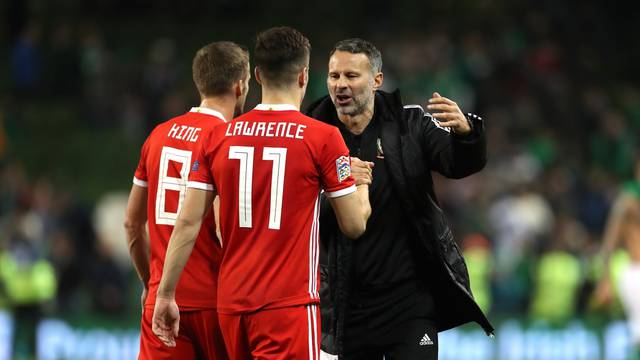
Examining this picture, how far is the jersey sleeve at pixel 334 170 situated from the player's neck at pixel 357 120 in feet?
2.94

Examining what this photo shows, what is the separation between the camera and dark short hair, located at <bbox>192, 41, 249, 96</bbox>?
6.29m

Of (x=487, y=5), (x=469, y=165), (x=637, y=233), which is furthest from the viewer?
(x=487, y=5)

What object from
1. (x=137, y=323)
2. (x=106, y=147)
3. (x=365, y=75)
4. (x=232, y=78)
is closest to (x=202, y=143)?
(x=232, y=78)

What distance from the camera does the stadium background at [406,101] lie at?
15.2m

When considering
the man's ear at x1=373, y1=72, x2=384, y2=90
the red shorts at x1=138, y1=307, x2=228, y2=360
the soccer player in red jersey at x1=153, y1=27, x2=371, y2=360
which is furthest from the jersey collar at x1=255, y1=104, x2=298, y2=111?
the red shorts at x1=138, y1=307, x2=228, y2=360

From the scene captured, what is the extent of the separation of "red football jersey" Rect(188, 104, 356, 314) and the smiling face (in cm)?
73

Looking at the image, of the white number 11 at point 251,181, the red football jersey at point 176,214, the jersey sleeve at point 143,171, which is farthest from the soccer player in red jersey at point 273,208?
the jersey sleeve at point 143,171

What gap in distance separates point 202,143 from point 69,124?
15528mm

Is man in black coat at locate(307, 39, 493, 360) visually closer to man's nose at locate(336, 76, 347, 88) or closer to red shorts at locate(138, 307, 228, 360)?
man's nose at locate(336, 76, 347, 88)

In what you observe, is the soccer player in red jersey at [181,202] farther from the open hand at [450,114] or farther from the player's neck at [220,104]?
the open hand at [450,114]

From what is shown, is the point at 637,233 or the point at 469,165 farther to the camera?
the point at 637,233

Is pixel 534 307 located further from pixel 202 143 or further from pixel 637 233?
pixel 202 143

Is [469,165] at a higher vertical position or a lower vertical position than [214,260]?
higher

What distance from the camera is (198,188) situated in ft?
18.7
